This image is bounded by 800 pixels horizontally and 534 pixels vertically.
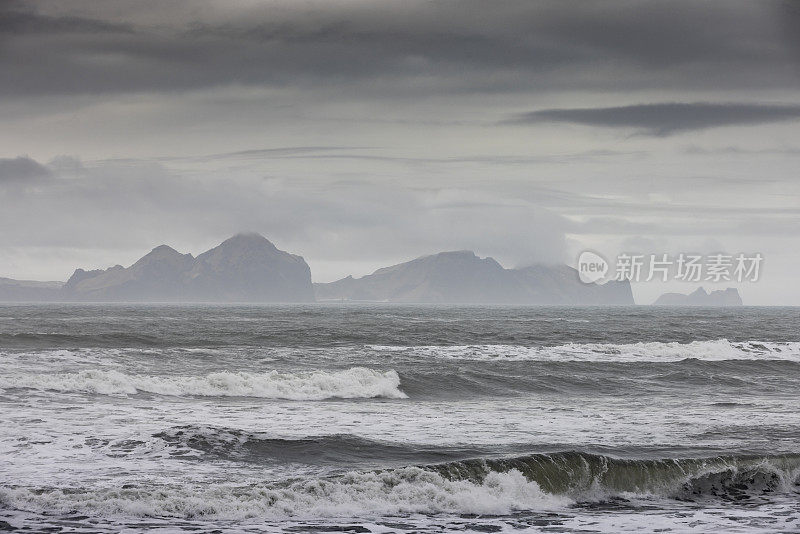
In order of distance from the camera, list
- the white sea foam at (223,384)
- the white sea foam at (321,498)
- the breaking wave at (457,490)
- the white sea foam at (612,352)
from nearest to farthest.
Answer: the white sea foam at (321,498) → the breaking wave at (457,490) → the white sea foam at (223,384) → the white sea foam at (612,352)

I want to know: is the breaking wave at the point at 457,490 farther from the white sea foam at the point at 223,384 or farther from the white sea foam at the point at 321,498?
the white sea foam at the point at 223,384

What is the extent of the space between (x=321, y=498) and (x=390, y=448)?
4.06 meters

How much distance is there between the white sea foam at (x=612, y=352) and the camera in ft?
127

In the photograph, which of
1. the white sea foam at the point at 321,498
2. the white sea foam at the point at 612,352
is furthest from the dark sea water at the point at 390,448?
the white sea foam at the point at 612,352

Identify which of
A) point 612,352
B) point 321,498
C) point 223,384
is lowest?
point 321,498

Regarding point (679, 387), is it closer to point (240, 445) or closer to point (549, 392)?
point (549, 392)

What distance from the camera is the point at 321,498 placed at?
12195 mm

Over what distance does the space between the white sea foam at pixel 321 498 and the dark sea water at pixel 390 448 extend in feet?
0.11

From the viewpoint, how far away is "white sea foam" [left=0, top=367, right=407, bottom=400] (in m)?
24.2

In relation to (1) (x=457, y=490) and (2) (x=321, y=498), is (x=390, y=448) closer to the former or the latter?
(1) (x=457, y=490)

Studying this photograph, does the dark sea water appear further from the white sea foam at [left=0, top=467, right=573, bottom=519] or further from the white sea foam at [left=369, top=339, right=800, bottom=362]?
the white sea foam at [left=369, top=339, right=800, bottom=362]

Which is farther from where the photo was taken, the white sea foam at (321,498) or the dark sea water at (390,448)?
the dark sea water at (390,448)

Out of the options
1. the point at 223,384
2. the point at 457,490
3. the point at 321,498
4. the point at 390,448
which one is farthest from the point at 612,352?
the point at 321,498

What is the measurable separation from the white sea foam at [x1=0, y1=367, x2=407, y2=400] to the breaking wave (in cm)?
1177
